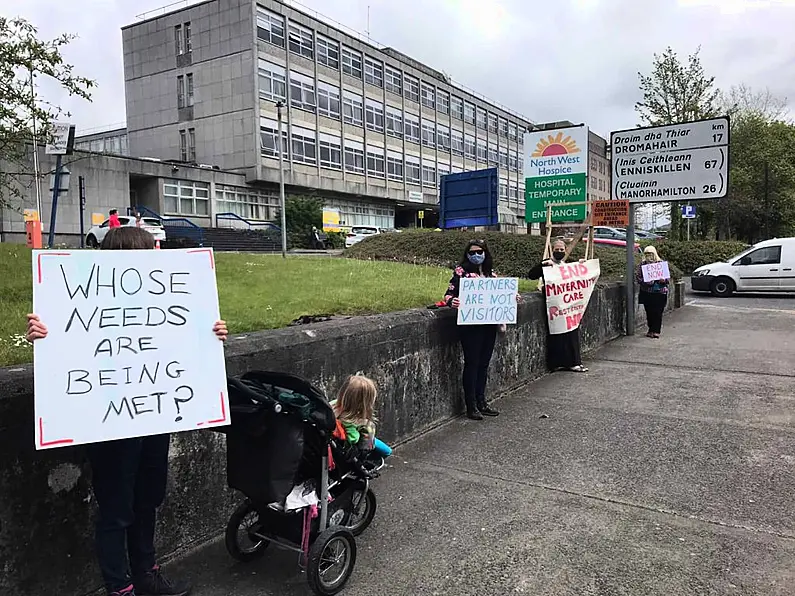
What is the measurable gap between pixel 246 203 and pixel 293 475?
46.9 m

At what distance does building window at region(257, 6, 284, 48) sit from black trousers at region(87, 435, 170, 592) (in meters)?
48.9

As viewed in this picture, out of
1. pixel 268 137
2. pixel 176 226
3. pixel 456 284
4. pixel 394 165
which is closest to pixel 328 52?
pixel 268 137

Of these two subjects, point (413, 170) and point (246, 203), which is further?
point (413, 170)

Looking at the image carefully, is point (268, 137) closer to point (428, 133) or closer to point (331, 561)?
point (428, 133)

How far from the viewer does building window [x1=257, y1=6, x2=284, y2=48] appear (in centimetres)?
4712

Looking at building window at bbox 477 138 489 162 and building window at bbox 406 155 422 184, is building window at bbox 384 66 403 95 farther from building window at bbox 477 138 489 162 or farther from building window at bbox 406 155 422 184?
building window at bbox 477 138 489 162

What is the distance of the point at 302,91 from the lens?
168ft

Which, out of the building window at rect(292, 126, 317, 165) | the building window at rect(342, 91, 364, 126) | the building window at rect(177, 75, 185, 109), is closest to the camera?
the building window at rect(177, 75, 185, 109)

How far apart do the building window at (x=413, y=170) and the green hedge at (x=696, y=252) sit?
1621 inches

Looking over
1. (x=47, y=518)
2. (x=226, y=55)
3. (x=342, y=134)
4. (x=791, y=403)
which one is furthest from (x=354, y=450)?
(x=342, y=134)

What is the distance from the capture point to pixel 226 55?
47.4m

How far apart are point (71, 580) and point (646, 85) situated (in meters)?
32.8

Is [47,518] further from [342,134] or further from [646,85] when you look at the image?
[342,134]

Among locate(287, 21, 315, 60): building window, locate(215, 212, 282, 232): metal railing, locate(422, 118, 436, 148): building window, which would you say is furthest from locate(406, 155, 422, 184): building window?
locate(215, 212, 282, 232): metal railing
